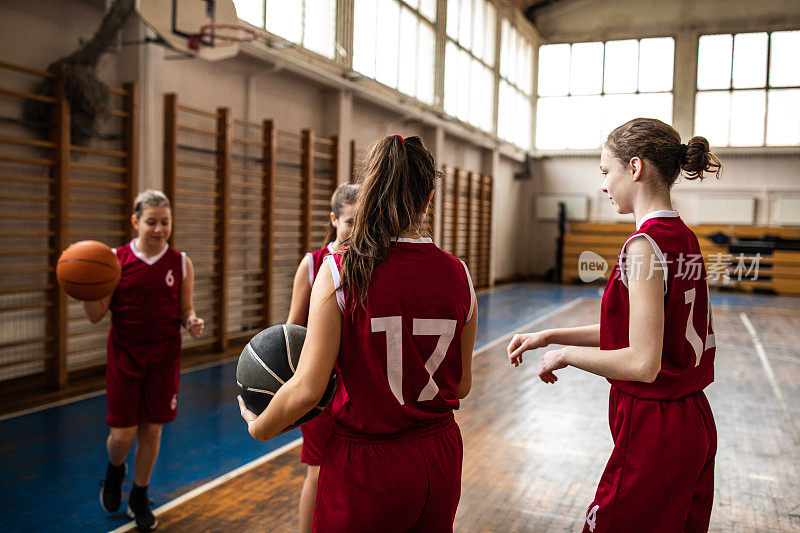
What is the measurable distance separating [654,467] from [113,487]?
2.27 m

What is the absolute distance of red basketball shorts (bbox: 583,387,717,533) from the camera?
1474 millimetres

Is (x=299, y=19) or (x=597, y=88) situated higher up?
(x=597, y=88)

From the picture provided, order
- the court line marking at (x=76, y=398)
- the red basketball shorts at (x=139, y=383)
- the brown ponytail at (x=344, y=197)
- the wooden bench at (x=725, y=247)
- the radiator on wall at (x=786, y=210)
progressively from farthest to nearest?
1. the radiator on wall at (x=786, y=210)
2. the wooden bench at (x=725, y=247)
3. the court line marking at (x=76, y=398)
4. the red basketball shorts at (x=139, y=383)
5. the brown ponytail at (x=344, y=197)

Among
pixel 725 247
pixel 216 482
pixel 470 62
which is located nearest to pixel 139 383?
pixel 216 482

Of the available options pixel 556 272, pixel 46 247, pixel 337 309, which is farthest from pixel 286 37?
pixel 556 272

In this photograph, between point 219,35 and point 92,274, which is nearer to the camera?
point 92,274

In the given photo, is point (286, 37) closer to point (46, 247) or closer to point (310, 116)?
point (310, 116)

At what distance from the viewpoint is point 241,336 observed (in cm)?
682

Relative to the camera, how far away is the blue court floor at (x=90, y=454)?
2.82 meters

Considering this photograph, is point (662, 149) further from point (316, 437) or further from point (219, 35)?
point (219, 35)

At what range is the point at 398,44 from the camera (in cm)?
1003

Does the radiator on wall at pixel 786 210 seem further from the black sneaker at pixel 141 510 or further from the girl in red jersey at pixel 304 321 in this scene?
the black sneaker at pixel 141 510

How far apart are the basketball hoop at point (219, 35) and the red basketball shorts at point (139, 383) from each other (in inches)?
146

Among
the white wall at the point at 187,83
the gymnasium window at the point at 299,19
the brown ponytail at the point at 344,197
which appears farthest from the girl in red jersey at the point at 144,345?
the gymnasium window at the point at 299,19
